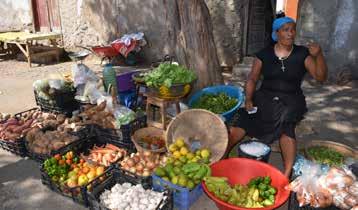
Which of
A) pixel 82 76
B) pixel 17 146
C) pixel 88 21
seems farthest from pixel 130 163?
pixel 88 21

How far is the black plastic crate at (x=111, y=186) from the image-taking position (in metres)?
3.12

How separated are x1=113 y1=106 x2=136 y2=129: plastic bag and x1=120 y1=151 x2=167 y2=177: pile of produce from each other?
587mm

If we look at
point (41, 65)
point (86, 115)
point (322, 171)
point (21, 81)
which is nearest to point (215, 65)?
point (86, 115)

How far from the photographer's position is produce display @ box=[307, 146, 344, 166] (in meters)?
3.62

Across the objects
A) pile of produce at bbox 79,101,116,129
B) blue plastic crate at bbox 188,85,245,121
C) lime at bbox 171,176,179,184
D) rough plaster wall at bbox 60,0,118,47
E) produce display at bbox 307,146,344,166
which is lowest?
lime at bbox 171,176,179,184

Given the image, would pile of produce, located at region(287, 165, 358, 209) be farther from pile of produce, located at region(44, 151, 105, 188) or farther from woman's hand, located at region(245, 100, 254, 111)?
pile of produce, located at region(44, 151, 105, 188)

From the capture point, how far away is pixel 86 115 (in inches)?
180

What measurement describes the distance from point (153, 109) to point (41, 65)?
246 inches

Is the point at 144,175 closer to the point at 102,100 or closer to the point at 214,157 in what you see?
the point at 214,157

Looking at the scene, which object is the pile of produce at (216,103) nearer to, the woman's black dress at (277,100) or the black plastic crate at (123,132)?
the woman's black dress at (277,100)

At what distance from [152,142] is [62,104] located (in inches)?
76.5

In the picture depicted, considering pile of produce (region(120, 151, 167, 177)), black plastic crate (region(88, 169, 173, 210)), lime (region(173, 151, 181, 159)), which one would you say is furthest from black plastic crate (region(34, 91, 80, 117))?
lime (region(173, 151, 181, 159))

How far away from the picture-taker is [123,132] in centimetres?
428

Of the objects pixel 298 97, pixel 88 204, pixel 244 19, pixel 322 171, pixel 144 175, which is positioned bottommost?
pixel 88 204
